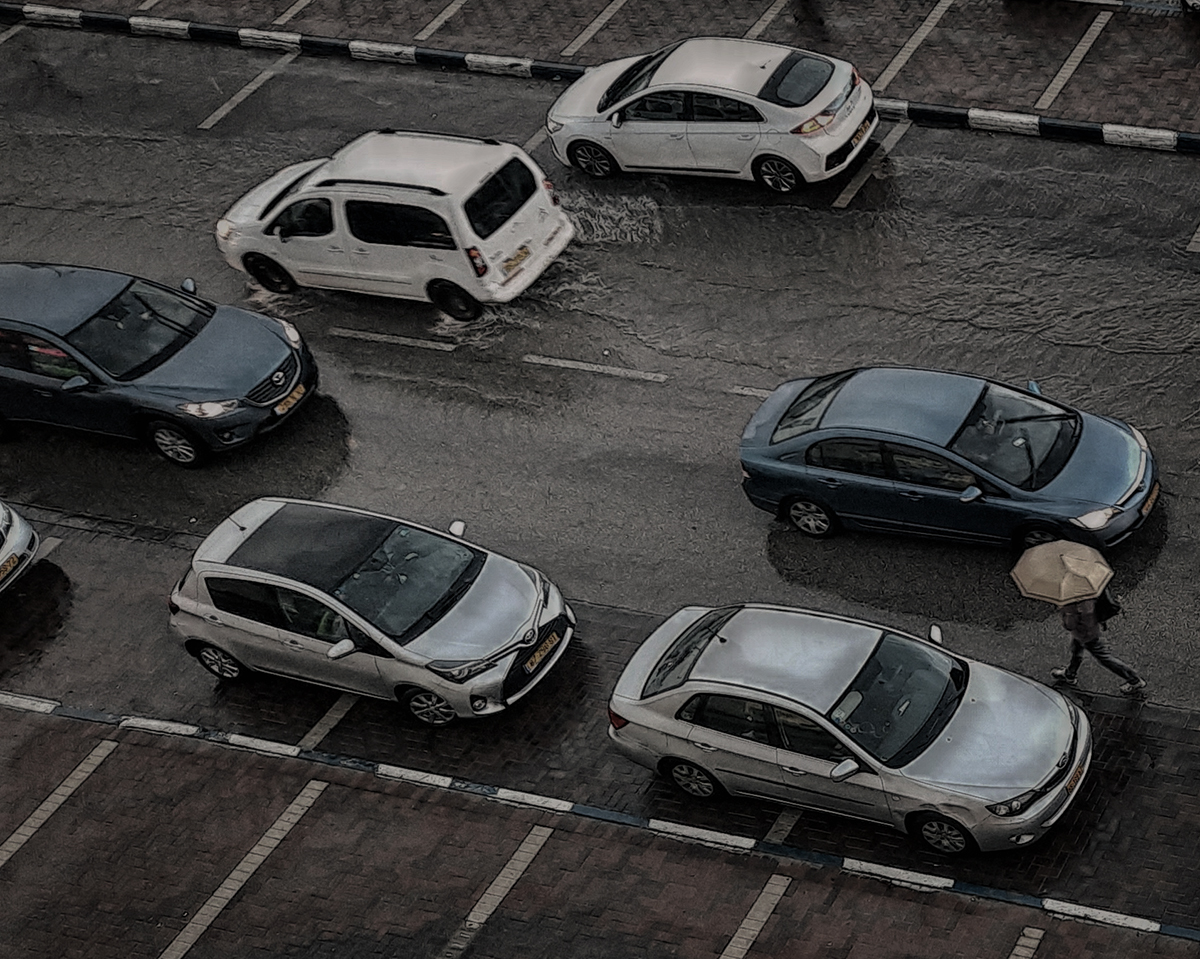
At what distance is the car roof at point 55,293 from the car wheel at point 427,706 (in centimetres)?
597

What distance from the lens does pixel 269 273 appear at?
66.4ft

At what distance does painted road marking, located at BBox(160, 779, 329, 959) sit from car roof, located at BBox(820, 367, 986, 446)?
17.9 feet

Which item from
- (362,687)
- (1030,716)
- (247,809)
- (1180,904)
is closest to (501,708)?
(362,687)

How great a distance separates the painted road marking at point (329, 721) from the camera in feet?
49.9

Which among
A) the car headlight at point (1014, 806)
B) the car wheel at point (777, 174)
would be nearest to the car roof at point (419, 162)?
the car wheel at point (777, 174)

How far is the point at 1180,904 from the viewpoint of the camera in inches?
495

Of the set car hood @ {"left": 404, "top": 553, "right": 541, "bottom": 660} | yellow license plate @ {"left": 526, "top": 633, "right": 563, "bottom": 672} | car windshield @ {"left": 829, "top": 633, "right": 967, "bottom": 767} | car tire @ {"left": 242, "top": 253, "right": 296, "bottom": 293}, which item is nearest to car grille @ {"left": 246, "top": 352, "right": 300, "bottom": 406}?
car tire @ {"left": 242, "top": 253, "right": 296, "bottom": 293}

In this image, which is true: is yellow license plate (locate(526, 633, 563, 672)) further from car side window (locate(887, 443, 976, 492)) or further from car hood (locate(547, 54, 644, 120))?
car hood (locate(547, 54, 644, 120))

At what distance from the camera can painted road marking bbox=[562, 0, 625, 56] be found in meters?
23.6

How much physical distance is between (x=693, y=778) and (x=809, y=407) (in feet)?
12.7

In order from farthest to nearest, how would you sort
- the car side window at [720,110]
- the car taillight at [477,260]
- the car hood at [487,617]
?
the car side window at [720,110], the car taillight at [477,260], the car hood at [487,617]

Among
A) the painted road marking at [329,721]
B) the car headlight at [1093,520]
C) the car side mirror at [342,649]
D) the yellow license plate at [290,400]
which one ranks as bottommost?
the painted road marking at [329,721]

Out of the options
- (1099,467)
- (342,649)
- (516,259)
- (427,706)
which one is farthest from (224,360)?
(1099,467)

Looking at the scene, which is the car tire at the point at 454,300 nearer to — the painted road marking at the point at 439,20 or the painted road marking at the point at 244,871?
the painted road marking at the point at 244,871
